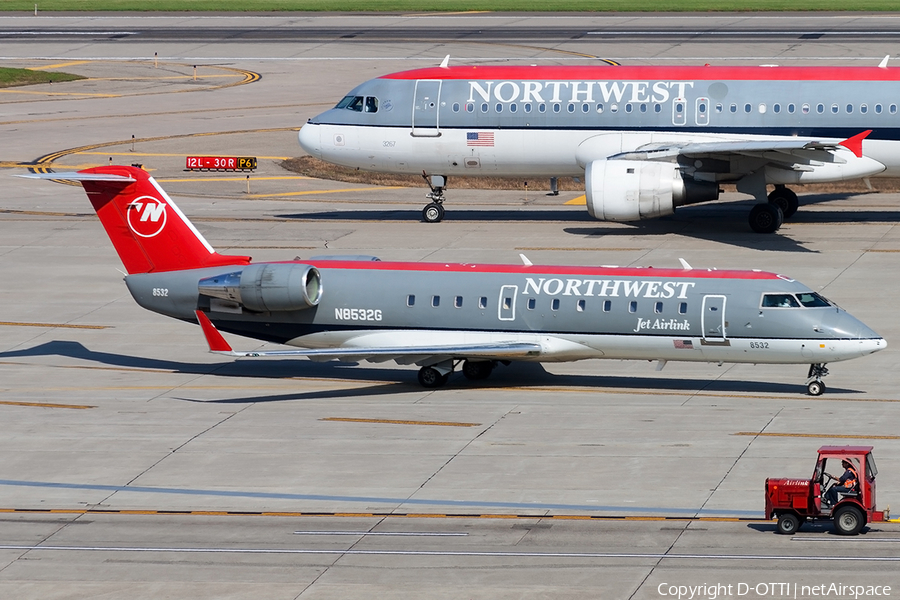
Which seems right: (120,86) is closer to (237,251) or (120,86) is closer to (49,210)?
(49,210)

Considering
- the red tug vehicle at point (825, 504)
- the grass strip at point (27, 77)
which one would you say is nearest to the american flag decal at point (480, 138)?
the red tug vehicle at point (825, 504)

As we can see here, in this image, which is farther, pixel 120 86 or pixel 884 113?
pixel 120 86

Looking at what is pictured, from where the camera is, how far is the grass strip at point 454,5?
105438 mm

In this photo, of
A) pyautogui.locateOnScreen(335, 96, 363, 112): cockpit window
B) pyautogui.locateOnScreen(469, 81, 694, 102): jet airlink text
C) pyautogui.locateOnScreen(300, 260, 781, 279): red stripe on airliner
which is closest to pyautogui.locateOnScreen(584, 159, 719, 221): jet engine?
pyautogui.locateOnScreen(469, 81, 694, 102): jet airlink text

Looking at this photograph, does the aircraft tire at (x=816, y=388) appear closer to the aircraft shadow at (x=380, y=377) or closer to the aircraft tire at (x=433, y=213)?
the aircraft shadow at (x=380, y=377)

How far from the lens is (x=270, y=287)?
3416 cm

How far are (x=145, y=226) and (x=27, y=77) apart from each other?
53218mm

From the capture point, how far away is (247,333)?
35.7m

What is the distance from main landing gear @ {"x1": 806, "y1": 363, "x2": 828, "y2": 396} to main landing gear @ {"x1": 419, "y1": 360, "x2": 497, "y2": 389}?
25.8 feet

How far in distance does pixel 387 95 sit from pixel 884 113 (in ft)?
57.8

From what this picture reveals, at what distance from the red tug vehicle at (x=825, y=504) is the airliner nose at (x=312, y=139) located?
3071cm

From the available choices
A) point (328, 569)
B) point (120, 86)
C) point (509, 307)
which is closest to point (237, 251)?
point (509, 307)

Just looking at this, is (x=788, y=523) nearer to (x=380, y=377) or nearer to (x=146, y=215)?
(x=380, y=377)

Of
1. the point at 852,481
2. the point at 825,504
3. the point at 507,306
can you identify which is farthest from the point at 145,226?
the point at 852,481
